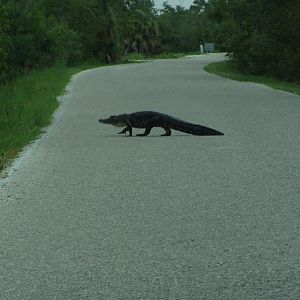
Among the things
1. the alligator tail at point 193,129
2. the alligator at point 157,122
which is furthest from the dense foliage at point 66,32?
the alligator tail at point 193,129

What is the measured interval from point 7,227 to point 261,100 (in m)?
13.6

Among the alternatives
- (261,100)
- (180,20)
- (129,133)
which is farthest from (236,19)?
(180,20)

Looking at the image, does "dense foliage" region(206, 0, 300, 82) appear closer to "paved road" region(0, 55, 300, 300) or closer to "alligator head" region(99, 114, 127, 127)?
"alligator head" region(99, 114, 127, 127)

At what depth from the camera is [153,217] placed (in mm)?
6496

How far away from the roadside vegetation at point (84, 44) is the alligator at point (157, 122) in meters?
1.64

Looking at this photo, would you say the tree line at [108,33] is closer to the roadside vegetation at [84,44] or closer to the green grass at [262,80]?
the roadside vegetation at [84,44]

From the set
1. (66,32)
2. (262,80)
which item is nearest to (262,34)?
(262,80)

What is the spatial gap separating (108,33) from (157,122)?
4772 centimetres

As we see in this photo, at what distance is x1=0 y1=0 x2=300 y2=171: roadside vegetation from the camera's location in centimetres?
1642

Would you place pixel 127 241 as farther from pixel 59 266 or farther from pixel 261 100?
pixel 261 100

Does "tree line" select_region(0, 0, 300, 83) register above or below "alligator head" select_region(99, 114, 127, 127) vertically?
below

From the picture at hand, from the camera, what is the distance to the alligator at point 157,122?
1183cm

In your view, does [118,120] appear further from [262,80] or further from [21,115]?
[262,80]

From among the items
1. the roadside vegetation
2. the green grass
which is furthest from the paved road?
the green grass
